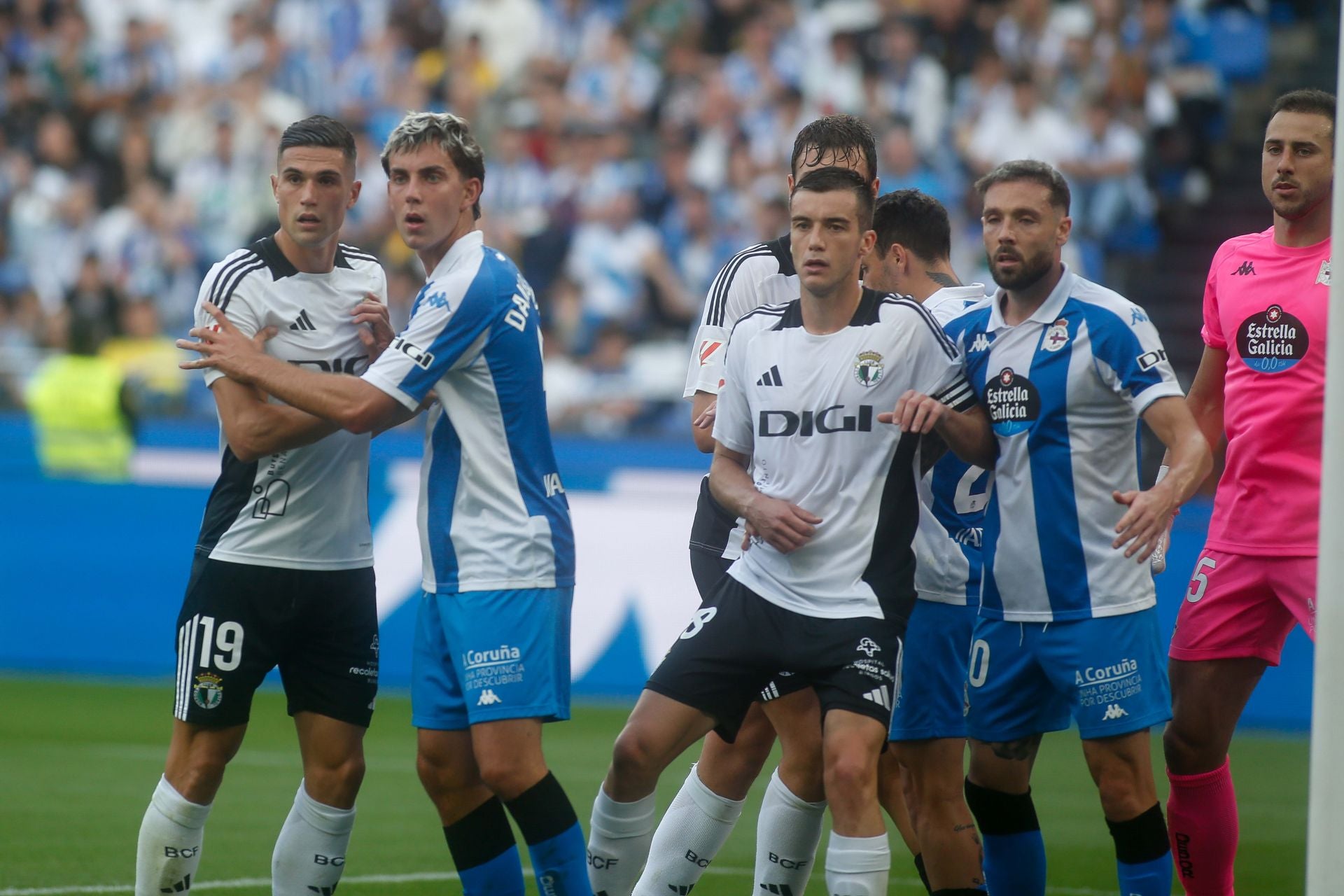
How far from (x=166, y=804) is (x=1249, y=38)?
45.1 feet

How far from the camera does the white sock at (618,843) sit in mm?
5629

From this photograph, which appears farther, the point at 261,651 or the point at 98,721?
the point at 98,721

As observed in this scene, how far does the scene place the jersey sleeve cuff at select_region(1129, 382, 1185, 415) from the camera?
5.34 m

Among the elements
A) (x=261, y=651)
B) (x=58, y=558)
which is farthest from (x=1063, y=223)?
(x=58, y=558)

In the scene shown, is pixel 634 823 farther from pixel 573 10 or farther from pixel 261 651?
pixel 573 10

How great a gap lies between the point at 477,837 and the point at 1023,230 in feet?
8.52

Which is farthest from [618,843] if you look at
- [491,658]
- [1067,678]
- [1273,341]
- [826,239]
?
[1273,341]

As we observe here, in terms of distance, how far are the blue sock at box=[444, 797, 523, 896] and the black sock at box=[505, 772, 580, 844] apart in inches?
9.0

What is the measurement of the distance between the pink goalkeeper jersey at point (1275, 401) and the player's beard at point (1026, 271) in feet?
2.85

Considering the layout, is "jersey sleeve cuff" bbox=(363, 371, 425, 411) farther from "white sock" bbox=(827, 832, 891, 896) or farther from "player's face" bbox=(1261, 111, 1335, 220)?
"player's face" bbox=(1261, 111, 1335, 220)

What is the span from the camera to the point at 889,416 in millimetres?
5168

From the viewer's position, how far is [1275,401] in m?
5.90

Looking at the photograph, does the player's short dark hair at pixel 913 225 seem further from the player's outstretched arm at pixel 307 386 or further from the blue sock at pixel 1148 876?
the blue sock at pixel 1148 876

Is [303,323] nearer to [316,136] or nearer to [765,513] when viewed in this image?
[316,136]
